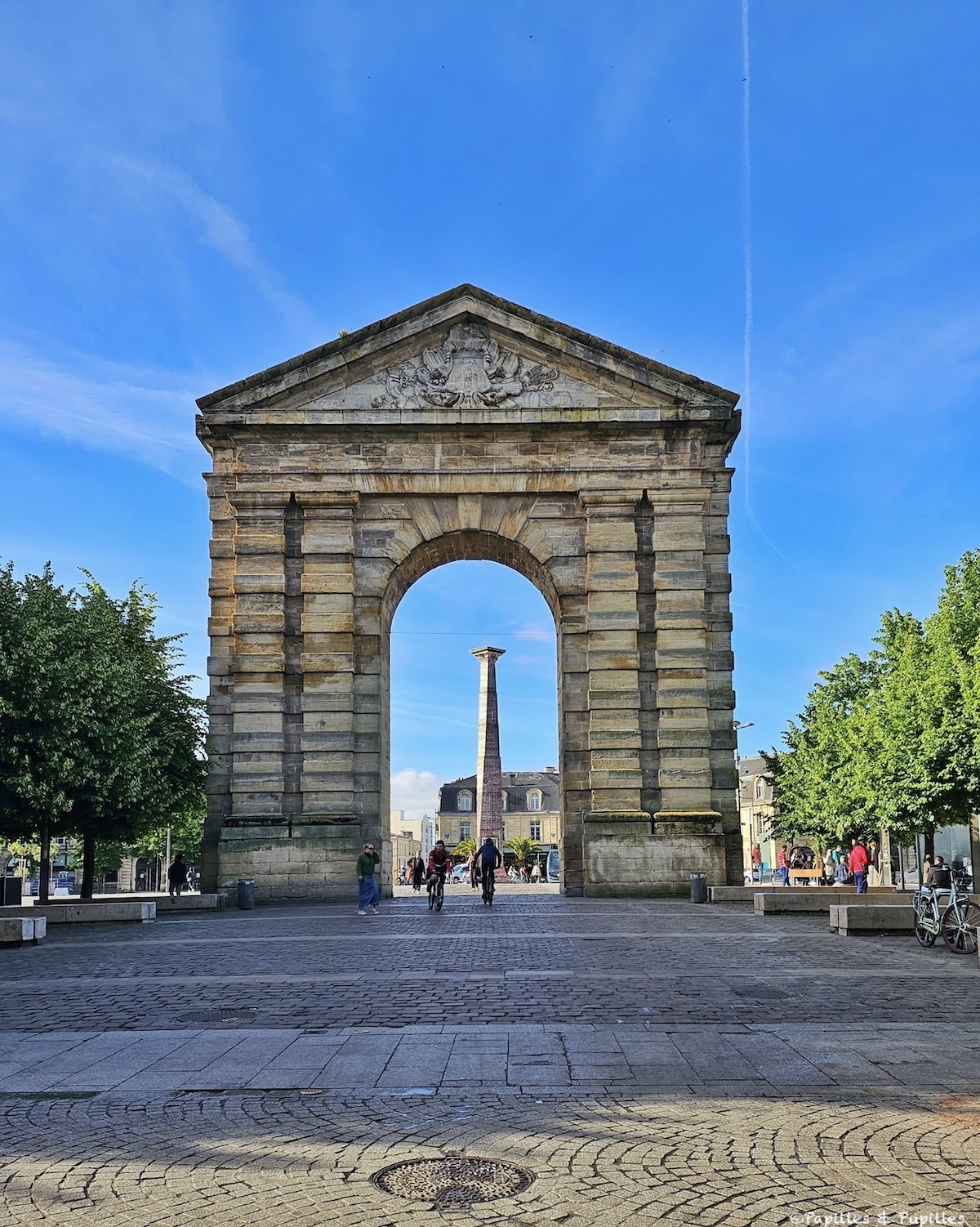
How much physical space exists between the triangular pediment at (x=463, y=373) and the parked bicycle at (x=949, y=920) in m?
17.3

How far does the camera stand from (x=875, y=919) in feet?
62.7

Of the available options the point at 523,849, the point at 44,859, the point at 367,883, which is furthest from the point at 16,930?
the point at 523,849

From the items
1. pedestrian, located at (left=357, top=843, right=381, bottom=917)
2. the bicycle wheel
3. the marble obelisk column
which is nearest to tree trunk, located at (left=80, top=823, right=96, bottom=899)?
pedestrian, located at (left=357, top=843, right=381, bottom=917)

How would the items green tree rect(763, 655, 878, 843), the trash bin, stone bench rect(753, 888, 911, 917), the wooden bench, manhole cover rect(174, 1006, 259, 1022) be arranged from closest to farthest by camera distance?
manhole cover rect(174, 1006, 259, 1022), stone bench rect(753, 888, 911, 917), the trash bin, green tree rect(763, 655, 878, 843), the wooden bench

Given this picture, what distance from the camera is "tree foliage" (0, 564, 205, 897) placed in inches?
1079

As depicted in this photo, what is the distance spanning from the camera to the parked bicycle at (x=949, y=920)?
54.0 feet

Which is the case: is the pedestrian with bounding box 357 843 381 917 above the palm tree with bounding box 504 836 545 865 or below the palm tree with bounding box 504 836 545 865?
above

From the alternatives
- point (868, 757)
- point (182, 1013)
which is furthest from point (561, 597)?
point (182, 1013)

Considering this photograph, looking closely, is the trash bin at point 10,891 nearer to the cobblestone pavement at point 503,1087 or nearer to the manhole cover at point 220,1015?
the cobblestone pavement at point 503,1087

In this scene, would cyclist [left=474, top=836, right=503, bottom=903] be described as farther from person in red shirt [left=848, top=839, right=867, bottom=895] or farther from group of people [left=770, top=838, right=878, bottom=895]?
person in red shirt [left=848, top=839, right=867, bottom=895]

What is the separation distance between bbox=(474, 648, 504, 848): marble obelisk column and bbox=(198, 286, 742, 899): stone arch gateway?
3640 centimetres

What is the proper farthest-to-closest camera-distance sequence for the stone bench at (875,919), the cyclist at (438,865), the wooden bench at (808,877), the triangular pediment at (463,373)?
the wooden bench at (808,877) < the triangular pediment at (463,373) < the cyclist at (438,865) < the stone bench at (875,919)

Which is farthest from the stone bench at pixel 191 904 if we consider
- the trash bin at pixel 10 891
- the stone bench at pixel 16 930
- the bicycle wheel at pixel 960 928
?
the bicycle wheel at pixel 960 928

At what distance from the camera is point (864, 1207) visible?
5617 millimetres
